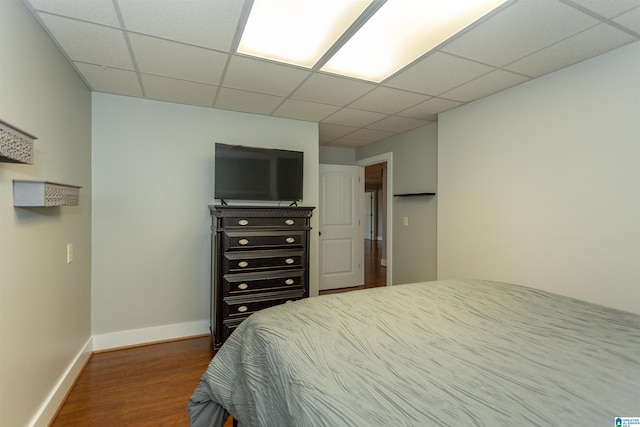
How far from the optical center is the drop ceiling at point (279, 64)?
1.55 m

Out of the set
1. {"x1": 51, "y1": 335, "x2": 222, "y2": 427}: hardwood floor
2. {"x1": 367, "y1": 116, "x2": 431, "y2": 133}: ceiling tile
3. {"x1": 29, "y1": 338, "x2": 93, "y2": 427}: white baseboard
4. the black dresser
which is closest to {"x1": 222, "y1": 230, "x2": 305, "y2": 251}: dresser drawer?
the black dresser

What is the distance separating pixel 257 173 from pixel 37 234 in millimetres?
1738

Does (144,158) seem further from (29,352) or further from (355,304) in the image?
(355,304)

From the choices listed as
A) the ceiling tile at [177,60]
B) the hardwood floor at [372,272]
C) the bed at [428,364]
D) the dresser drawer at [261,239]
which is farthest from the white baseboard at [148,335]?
the ceiling tile at [177,60]

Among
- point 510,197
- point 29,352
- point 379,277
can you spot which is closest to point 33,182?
point 29,352

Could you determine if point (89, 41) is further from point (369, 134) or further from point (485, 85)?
point (369, 134)

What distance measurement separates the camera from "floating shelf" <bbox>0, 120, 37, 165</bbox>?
3.71 feet

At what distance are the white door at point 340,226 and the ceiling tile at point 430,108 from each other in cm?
165

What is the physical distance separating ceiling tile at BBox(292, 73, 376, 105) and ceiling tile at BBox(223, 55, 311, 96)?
0.30 ft

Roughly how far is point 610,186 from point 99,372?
3.97m

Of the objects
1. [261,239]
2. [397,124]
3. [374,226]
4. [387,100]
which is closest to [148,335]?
[261,239]

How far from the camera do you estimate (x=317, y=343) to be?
1061 mm

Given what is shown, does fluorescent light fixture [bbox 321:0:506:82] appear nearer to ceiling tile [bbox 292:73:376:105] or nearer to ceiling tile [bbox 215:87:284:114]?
ceiling tile [bbox 292:73:376:105]

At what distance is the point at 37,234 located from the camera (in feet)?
5.43
